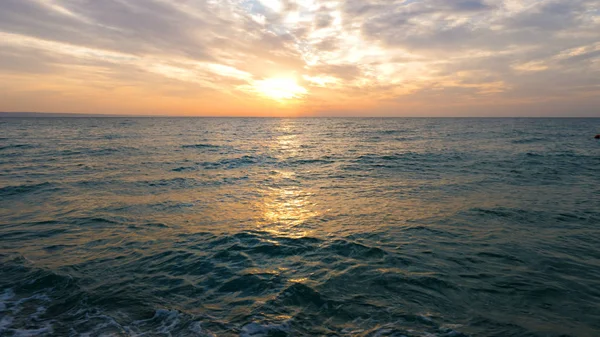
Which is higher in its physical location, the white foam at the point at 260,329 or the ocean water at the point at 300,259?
the ocean water at the point at 300,259

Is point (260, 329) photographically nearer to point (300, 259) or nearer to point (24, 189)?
point (300, 259)

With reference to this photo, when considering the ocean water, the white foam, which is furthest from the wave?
the white foam

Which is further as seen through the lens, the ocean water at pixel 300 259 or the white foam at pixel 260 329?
the ocean water at pixel 300 259

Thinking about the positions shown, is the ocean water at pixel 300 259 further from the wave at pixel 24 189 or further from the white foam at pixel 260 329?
the wave at pixel 24 189

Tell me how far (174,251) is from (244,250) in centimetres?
224

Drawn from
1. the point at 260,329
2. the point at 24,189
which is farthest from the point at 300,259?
the point at 24,189

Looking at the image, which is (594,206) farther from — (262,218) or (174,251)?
(174,251)

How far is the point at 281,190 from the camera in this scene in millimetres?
19531

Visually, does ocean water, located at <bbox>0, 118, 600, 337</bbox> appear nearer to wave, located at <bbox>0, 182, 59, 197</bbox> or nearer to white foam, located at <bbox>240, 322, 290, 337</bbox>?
white foam, located at <bbox>240, 322, 290, 337</bbox>

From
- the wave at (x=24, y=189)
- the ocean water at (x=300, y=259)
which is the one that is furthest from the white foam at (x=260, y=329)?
the wave at (x=24, y=189)

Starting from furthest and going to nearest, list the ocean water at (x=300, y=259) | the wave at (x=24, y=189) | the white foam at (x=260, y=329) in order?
the wave at (x=24, y=189), the ocean water at (x=300, y=259), the white foam at (x=260, y=329)

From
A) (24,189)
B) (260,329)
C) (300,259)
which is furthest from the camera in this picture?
(24,189)

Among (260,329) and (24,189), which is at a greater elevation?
(24,189)

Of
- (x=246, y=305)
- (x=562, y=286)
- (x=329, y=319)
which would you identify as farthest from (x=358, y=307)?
(x=562, y=286)
